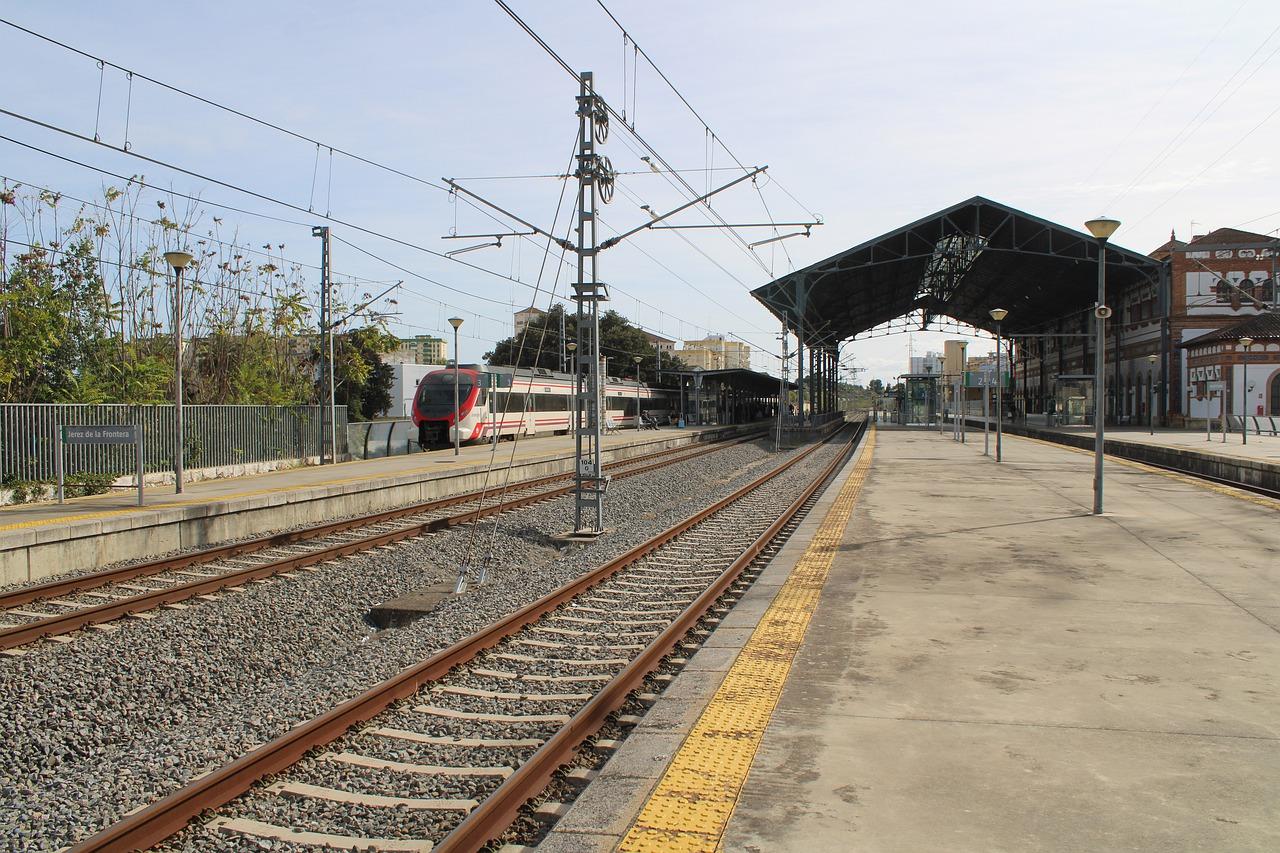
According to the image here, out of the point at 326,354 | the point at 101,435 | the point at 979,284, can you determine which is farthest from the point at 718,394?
the point at 101,435

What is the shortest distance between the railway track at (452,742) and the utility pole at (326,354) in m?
15.0

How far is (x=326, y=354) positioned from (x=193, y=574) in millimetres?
13075

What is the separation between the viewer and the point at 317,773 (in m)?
4.80

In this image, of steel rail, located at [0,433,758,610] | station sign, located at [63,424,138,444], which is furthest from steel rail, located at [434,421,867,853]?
station sign, located at [63,424,138,444]

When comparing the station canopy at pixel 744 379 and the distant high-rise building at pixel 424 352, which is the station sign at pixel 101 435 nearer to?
the station canopy at pixel 744 379

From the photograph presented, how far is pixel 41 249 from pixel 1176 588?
18936mm

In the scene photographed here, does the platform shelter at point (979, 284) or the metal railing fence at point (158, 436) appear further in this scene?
the platform shelter at point (979, 284)

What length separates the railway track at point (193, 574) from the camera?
8141mm

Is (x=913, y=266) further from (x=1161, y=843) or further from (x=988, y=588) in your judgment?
(x=1161, y=843)

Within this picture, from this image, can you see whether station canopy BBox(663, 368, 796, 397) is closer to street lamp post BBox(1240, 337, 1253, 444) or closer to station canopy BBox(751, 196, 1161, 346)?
station canopy BBox(751, 196, 1161, 346)

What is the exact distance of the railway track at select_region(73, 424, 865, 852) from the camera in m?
4.08

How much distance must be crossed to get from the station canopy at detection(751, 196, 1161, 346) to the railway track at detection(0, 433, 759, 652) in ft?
87.0

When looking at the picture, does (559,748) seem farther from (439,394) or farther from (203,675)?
(439,394)

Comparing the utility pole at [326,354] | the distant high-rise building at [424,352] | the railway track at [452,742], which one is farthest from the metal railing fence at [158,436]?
the distant high-rise building at [424,352]
